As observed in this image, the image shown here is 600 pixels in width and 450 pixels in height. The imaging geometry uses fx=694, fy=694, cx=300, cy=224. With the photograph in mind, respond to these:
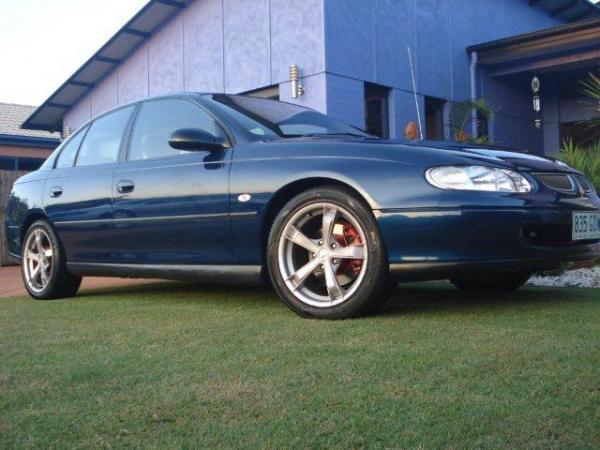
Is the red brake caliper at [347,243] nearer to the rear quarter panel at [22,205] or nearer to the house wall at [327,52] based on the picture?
the rear quarter panel at [22,205]

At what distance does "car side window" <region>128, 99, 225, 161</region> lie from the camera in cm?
471

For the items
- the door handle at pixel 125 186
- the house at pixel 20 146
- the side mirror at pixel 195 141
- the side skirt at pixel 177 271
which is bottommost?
the side skirt at pixel 177 271

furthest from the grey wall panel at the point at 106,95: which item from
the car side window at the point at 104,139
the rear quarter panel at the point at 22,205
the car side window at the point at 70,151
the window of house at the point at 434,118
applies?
the car side window at the point at 104,139

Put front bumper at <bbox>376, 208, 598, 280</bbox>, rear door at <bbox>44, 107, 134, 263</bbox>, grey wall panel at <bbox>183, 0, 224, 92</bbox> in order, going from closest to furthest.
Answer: front bumper at <bbox>376, 208, 598, 280</bbox> → rear door at <bbox>44, 107, 134, 263</bbox> → grey wall panel at <bbox>183, 0, 224, 92</bbox>

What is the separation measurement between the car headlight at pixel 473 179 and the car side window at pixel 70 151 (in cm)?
333

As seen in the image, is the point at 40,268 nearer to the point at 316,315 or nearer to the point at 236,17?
the point at 316,315

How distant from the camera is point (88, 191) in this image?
5195 mm

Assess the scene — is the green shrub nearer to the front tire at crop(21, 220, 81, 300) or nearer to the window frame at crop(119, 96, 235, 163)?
the window frame at crop(119, 96, 235, 163)

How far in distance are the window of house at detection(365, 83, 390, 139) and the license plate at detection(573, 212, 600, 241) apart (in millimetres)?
7910

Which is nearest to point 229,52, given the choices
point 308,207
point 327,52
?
point 327,52

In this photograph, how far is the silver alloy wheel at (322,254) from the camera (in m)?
3.77

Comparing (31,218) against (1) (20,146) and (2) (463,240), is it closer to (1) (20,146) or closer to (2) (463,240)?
(2) (463,240)

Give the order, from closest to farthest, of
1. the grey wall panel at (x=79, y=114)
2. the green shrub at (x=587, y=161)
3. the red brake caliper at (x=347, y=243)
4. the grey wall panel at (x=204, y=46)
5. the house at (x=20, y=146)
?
the red brake caliper at (x=347, y=243)
the green shrub at (x=587, y=161)
the grey wall panel at (x=204, y=46)
the grey wall panel at (x=79, y=114)
the house at (x=20, y=146)

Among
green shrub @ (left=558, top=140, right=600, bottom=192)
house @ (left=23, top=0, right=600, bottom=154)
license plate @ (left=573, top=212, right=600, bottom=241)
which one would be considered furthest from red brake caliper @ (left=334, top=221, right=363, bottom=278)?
house @ (left=23, top=0, right=600, bottom=154)
